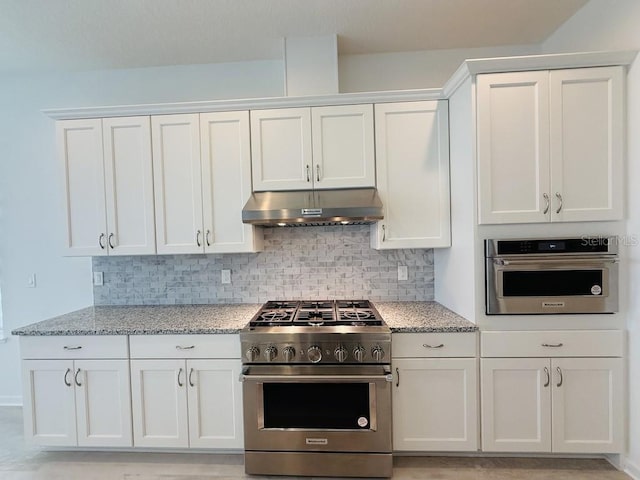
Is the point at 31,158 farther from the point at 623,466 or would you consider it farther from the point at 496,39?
the point at 623,466

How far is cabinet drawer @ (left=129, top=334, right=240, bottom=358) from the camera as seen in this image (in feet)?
6.97

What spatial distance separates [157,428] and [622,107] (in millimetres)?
3439

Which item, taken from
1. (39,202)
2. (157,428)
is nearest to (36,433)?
(157,428)

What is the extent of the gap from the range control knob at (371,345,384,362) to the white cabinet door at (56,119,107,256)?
209cm

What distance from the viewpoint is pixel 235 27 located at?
2303mm

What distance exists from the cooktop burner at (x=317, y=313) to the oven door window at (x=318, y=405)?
363 millimetres

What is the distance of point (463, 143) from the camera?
211 cm

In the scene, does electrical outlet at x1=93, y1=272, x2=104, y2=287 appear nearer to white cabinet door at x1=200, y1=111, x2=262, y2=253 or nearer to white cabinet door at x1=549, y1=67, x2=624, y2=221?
white cabinet door at x1=200, y1=111, x2=262, y2=253

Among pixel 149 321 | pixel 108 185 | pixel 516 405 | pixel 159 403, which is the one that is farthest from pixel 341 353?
pixel 108 185

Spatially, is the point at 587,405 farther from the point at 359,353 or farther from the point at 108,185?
the point at 108,185

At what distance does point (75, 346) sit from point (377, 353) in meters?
1.95

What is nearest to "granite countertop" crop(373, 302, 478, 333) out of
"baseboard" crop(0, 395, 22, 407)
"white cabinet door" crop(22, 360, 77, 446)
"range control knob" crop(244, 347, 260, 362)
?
"range control knob" crop(244, 347, 260, 362)

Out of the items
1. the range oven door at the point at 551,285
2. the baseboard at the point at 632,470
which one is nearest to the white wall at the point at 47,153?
the range oven door at the point at 551,285

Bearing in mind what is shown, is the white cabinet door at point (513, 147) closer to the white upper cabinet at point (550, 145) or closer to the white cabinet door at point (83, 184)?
the white upper cabinet at point (550, 145)
